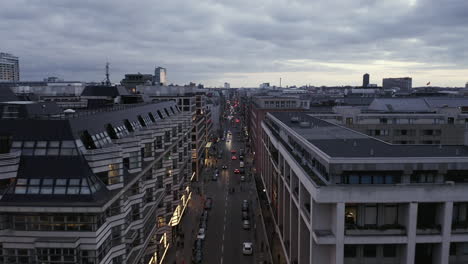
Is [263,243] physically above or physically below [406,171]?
below

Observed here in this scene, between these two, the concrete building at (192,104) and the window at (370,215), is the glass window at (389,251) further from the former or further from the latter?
the concrete building at (192,104)

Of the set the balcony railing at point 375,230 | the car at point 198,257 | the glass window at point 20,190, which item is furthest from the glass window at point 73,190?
the car at point 198,257

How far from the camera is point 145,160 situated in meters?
56.7

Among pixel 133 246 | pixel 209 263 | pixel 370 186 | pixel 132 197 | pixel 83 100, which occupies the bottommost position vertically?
pixel 209 263

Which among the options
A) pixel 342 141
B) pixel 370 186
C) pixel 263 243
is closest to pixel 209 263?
pixel 263 243

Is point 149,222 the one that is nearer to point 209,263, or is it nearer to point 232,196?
point 209,263

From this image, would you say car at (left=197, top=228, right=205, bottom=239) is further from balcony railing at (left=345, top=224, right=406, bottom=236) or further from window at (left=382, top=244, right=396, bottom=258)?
window at (left=382, top=244, right=396, bottom=258)

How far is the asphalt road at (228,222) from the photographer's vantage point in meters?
70.7

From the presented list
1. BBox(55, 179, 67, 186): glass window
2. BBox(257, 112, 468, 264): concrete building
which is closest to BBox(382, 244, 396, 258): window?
BBox(257, 112, 468, 264): concrete building

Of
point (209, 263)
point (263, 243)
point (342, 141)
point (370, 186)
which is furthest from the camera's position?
point (263, 243)

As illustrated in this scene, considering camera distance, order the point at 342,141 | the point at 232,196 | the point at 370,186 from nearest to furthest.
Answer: the point at 370,186, the point at 342,141, the point at 232,196

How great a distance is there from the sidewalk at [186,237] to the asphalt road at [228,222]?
3.11 metres

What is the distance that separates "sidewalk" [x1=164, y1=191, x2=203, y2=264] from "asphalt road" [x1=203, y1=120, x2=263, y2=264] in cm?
311

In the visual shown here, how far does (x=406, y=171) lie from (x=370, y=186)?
17.4 feet
